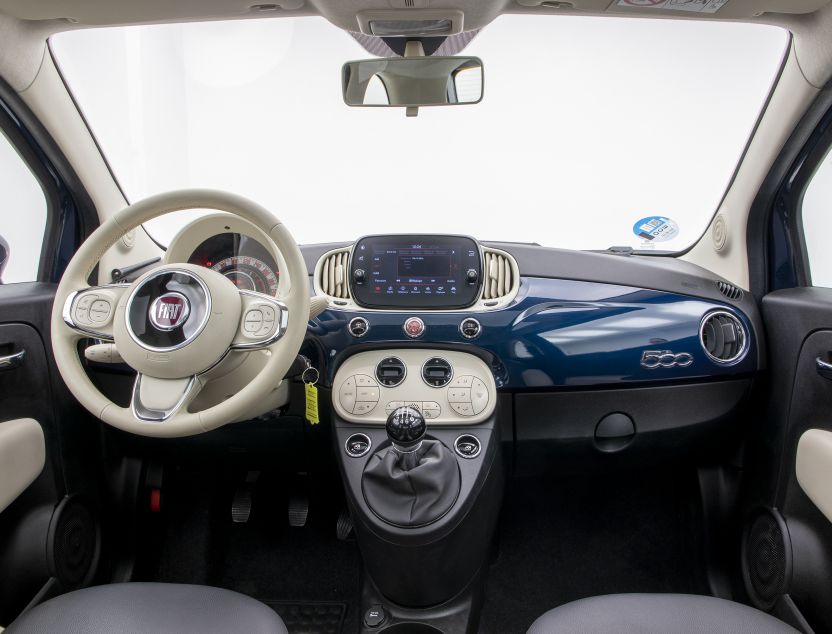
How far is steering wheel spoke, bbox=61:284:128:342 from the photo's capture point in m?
1.34

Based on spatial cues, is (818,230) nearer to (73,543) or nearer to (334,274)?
(334,274)

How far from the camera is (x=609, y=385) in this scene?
190cm

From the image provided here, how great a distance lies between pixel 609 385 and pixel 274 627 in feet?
3.98

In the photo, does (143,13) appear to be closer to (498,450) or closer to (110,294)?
(110,294)

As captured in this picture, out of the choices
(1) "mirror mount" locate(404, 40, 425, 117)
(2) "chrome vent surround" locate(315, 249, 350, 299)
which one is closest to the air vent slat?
(2) "chrome vent surround" locate(315, 249, 350, 299)

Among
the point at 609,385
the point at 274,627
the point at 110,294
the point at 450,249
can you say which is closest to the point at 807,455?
the point at 609,385

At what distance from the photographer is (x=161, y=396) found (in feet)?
4.19

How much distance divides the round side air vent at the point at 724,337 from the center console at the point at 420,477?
73 centimetres

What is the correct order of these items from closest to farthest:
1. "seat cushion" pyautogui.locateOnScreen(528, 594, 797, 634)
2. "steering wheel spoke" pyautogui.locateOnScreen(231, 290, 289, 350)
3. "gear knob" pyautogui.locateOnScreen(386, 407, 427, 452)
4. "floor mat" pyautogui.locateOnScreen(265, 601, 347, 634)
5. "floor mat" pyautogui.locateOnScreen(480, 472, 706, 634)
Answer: "seat cushion" pyautogui.locateOnScreen(528, 594, 797, 634) < "steering wheel spoke" pyautogui.locateOnScreen(231, 290, 289, 350) < "gear knob" pyautogui.locateOnScreen(386, 407, 427, 452) < "floor mat" pyautogui.locateOnScreen(265, 601, 347, 634) < "floor mat" pyautogui.locateOnScreen(480, 472, 706, 634)

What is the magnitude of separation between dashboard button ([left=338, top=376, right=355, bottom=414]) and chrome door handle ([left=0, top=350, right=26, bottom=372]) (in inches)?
36.6

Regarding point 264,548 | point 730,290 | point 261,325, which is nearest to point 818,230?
point 730,290

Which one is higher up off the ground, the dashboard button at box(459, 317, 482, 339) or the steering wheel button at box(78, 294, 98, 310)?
the steering wheel button at box(78, 294, 98, 310)

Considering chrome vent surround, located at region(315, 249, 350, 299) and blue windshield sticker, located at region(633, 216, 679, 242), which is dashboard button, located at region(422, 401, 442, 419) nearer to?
chrome vent surround, located at region(315, 249, 350, 299)

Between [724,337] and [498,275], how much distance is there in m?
0.76
